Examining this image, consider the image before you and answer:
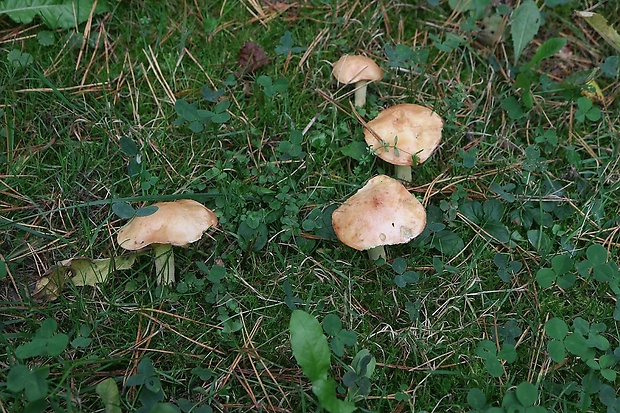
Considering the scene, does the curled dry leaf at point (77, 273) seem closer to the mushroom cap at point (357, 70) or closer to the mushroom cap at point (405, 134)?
the mushroom cap at point (405, 134)

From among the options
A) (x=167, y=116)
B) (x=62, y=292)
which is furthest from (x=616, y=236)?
(x=62, y=292)

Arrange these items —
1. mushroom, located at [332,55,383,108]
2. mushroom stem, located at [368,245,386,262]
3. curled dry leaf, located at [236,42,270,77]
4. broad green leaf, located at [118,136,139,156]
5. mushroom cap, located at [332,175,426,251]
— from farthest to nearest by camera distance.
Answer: curled dry leaf, located at [236,42,270,77]
mushroom, located at [332,55,383,108]
broad green leaf, located at [118,136,139,156]
mushroom stem, located at [368,245,386,262]
mushroom cap, located at [332,175,426,251]

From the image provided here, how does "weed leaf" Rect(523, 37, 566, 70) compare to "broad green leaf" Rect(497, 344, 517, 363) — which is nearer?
"broad green leaf" Rect(497, 344, 517, 363)

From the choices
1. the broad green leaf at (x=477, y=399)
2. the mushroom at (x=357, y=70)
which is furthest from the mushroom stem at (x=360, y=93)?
the broad green leaf at (x=477, y=399)

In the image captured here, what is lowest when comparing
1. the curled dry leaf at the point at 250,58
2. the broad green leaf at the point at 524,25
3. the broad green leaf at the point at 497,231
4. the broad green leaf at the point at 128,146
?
the broad green leaf at the point at 497,231

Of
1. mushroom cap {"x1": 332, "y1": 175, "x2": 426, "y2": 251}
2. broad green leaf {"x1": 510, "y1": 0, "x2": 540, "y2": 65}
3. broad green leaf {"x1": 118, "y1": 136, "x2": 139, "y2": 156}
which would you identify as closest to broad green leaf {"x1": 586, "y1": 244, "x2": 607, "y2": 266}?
mushroom cap {"x1": 332, "y1": 175, "x2": 426, "y2": 251}

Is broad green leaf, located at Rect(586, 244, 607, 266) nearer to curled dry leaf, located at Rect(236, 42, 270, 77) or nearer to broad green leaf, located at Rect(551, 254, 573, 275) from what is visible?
broad green leaf, located at Rect(551, 254, 573, 275)

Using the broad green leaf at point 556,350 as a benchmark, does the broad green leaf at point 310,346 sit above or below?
above
